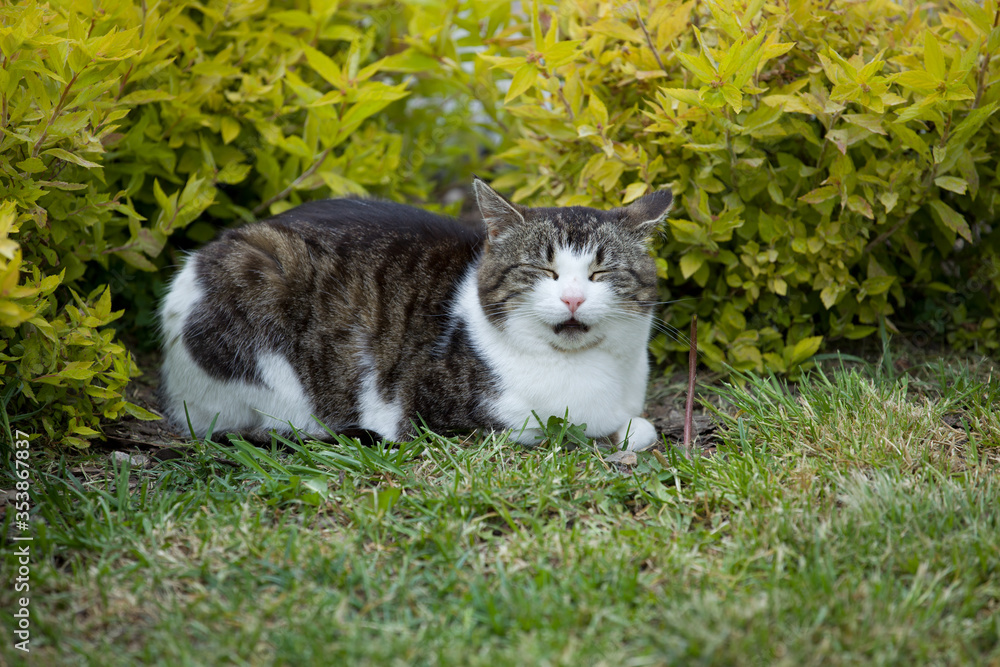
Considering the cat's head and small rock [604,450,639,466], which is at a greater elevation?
the cat's head

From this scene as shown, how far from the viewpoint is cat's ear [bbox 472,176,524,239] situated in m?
2.95

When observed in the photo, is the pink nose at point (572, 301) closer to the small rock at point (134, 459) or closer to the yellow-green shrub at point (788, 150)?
the yellow-green shrub at point (788, 150)

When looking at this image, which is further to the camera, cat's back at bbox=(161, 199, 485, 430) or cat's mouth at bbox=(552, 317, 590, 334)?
cat's back at bbox=(161, 199, 485, 430)

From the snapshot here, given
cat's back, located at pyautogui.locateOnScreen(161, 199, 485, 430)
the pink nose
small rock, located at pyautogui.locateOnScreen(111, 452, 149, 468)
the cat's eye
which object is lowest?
small rock, located at pyautogui.locateOnScreen(111, 452, 149, 468)

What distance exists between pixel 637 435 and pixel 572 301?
601 mm

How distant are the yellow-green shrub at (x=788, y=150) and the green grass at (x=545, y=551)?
0.74 metres

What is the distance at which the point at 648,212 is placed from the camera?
296 centimetres

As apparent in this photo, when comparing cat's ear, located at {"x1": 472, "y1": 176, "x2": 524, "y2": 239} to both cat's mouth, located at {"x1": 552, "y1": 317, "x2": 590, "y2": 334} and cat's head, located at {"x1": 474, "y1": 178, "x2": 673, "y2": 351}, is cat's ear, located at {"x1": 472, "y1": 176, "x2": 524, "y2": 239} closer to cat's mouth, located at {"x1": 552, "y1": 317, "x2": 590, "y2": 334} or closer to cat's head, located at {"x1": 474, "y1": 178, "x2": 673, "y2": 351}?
cat's head, located at {"x1": 474, "y1": 178, "x2": 673, "y2": 351}

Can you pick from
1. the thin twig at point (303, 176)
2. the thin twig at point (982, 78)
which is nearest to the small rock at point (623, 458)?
the thin twig at point (982, 78)

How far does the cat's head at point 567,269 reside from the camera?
2.80m

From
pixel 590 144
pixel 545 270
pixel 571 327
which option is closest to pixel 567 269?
pixel 545 270

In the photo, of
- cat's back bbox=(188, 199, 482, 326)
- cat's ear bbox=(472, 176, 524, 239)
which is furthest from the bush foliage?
cat's ear bbox=(472, 176, 524, 239)

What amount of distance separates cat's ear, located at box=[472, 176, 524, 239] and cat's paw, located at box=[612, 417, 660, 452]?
2.81 feet

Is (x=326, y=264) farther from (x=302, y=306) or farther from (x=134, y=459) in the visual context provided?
(x=134, y=459)
